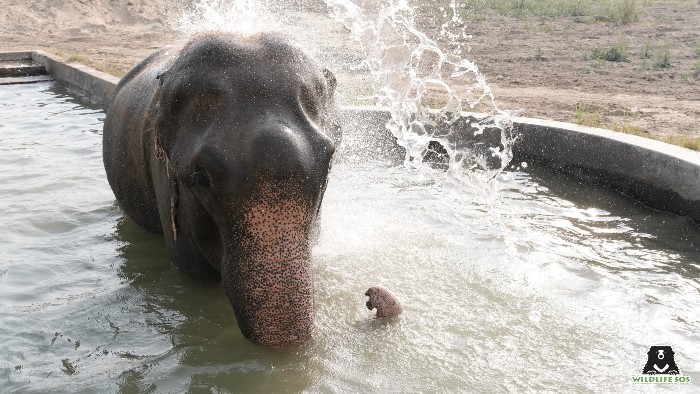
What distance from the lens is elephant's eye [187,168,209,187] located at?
3.35 m

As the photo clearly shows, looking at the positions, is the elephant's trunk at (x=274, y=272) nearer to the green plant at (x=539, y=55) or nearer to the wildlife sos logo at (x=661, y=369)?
the wildlife sos logo at (x=661, y=369)

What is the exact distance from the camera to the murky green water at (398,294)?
3664mm

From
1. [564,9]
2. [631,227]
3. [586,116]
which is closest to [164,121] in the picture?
[631,227]

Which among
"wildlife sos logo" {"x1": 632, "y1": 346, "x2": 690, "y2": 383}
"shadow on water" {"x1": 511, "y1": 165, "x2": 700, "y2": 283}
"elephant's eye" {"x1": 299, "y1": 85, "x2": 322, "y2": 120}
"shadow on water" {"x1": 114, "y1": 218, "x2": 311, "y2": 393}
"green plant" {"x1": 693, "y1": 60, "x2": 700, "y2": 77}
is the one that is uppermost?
"elephant's eye" {"x1": 299, "y1": 85, "x2": 322, "y2": 120}

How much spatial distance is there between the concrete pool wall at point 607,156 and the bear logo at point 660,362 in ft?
7.45

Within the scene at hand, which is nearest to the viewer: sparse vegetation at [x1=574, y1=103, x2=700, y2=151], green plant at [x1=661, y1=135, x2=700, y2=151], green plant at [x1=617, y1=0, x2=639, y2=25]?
green plant at [x1=661, y1=135, x2=700, y2=151]

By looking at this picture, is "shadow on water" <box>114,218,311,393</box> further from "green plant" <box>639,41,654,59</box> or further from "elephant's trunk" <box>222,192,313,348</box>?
"green plant" <box>639,41,654,59</box>

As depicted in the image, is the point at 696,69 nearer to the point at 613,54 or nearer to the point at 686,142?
the point at 613,54

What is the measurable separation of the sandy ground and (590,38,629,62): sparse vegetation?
16 centimetres

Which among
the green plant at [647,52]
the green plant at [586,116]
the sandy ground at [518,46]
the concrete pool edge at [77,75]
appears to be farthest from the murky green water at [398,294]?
Answer: the green plant at [647,52]

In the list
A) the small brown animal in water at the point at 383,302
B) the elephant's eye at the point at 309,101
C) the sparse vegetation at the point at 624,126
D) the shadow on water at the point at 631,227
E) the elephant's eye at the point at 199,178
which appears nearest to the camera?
the elephant's eye at the point at 199,178

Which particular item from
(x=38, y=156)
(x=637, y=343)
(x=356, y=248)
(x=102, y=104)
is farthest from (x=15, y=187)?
(x=637, y=343)

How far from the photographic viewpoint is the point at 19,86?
43.1ft

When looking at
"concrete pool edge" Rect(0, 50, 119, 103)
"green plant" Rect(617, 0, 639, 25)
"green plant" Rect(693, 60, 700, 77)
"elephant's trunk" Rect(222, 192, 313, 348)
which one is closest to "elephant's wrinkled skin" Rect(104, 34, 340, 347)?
"elephant's trunk" Rect(222, 192, 313, 348)
